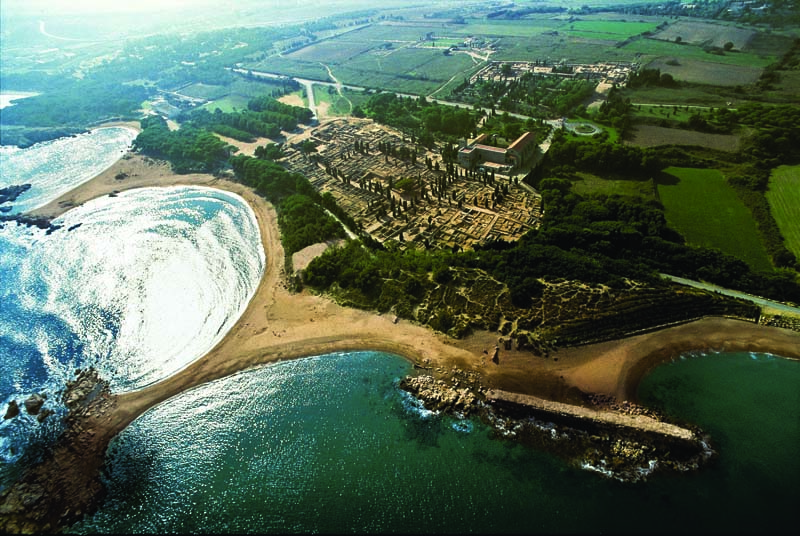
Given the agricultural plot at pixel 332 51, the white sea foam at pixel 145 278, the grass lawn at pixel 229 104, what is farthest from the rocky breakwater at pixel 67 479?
the agricultural plot at pixel 332 51

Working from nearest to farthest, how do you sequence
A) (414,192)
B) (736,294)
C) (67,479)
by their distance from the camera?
(67,479) → (736,294) → (414,192)

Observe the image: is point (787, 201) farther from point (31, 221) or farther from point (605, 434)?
point (31, 221)

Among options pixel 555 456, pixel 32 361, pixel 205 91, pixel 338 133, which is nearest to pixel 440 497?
pixel 555 456

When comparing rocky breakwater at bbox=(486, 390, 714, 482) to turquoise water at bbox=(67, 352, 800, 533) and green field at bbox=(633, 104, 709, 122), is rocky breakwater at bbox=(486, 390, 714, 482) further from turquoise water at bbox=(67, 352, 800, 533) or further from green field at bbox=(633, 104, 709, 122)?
green field at bbox=(633, 104, 709, 122)

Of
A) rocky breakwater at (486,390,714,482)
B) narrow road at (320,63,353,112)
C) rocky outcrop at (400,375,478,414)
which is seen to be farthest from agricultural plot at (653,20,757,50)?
rocky outcrop at (400,375,478,414)

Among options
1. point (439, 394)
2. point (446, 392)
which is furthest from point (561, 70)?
point (439, 394)
